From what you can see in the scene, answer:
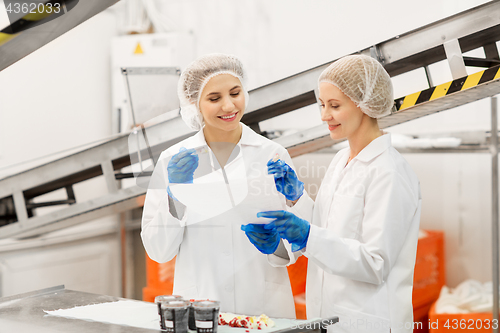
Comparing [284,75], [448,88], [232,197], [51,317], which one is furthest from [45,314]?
[284,75]

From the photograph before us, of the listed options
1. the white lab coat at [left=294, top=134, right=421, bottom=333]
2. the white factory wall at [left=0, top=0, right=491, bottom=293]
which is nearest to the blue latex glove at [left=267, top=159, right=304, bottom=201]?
the white lab coat at [left=294, top=134, right=421, bottom=333]

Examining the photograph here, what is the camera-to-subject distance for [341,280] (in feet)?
4.42

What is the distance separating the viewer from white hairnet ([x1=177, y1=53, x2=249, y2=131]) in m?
1.41

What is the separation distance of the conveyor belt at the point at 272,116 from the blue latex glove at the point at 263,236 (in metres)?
0.53

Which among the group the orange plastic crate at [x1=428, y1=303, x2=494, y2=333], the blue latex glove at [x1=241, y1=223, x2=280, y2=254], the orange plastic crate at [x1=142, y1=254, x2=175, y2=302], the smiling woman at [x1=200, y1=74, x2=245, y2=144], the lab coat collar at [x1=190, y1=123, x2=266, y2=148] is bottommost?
the orange plastic crate at [x1=428, y1=303, x2=494, y2=333]

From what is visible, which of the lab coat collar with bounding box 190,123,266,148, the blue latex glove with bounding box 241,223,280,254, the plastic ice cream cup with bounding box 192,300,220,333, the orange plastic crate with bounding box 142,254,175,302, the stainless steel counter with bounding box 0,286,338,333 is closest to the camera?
the plastic ice cream cup with bounding box 192,300,220,333

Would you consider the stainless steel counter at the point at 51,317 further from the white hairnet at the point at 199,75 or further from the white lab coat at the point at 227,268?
the white hairnet at the point at 199,75

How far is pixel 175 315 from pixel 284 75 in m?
2.00

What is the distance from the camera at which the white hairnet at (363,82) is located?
1.33m

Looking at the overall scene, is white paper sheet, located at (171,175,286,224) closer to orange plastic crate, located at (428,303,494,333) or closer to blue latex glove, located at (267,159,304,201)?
blue latex glove, located at (267,159,304,201)

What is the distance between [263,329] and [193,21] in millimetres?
2670

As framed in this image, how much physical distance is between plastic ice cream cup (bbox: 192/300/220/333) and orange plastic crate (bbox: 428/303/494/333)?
1740mm

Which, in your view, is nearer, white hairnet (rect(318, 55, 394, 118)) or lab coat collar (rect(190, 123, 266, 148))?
white hairnet (rect(318, 55, 394, 118))

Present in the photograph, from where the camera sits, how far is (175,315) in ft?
3.43
